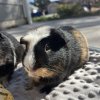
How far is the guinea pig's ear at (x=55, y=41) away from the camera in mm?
2383

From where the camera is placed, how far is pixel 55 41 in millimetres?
2404

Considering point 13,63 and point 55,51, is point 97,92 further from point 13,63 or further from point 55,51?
Result: point 13,63

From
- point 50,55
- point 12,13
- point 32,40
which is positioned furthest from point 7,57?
point 12,13

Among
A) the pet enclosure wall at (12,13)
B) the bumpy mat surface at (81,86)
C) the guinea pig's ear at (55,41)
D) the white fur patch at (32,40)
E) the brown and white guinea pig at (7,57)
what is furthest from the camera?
the pet enclosure wall at (12,13)

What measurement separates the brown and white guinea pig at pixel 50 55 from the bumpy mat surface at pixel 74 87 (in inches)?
2.0

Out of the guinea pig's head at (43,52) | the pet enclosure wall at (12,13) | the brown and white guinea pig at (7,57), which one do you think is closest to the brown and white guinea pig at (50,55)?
the guinea pig's head at (43,52)

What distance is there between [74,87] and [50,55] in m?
0.25

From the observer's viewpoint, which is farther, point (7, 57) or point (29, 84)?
point (7, 57)

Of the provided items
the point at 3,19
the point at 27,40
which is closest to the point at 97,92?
the point at 27,40

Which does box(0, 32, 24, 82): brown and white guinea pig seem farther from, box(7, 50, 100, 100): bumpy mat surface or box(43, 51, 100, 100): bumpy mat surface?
box(43, 51, 100, 100): bumpy mat surface

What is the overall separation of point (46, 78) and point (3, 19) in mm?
10160

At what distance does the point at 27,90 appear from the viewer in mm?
2379

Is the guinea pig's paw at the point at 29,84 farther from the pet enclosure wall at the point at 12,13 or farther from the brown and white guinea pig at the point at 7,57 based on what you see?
the pet enclosure wall at the point at 12,13

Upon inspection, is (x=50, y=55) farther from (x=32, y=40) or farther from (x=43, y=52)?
(x=32, y=40)
